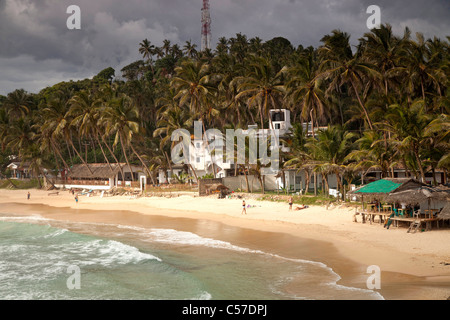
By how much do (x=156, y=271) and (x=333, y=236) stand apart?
9.60 m

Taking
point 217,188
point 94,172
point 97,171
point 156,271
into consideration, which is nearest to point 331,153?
point 217,188

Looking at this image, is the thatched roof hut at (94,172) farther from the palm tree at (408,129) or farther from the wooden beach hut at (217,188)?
the palm tree at (408,129)

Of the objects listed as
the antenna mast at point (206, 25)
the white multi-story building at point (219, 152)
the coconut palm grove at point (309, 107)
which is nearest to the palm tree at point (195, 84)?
the coconut palm grove at point (309, 107)

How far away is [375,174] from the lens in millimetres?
36406

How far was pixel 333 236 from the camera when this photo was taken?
20344mm

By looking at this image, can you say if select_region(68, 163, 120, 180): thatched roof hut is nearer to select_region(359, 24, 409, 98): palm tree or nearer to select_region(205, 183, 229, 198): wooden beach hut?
select_region(205, 183, 229, 198): wooden beach hut

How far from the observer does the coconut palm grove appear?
24594 millimetres

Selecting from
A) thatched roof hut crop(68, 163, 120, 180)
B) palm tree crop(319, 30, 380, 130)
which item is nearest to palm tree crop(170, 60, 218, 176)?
palm tree crop(319, 30, 380, 130)

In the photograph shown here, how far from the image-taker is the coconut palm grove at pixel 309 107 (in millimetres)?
24594

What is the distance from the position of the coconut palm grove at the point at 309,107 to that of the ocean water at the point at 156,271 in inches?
436
